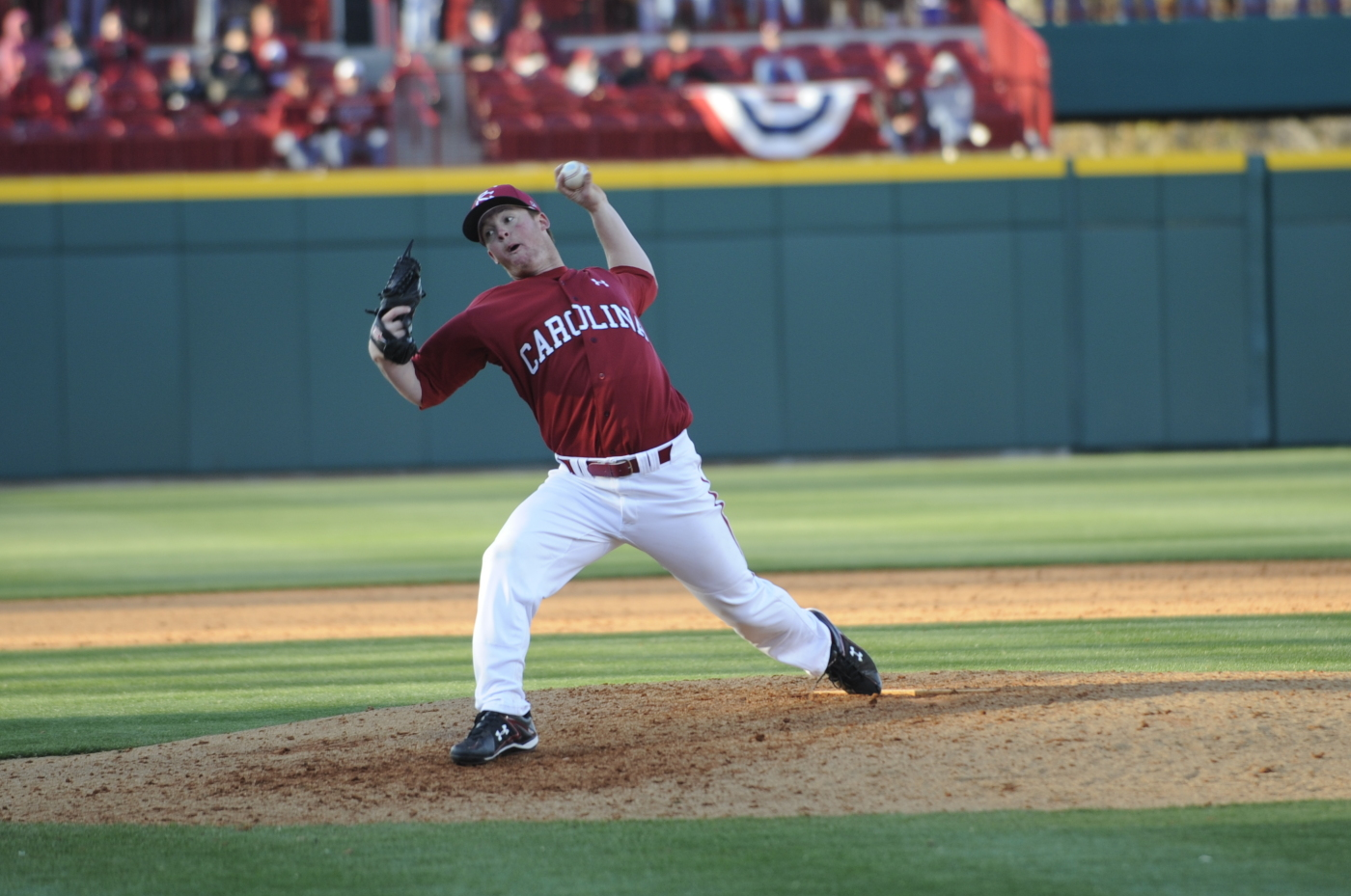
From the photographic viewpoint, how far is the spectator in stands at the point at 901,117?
698 inches

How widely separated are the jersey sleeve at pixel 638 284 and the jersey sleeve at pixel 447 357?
54 centimetres

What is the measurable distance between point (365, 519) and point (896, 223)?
747cm

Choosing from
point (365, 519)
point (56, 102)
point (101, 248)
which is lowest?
point (365, 519)

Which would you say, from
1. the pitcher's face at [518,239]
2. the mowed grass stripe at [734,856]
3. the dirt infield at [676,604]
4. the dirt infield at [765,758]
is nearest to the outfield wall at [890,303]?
the dirt infield at [676,604]

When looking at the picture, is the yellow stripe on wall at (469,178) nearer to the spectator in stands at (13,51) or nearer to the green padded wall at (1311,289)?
the spectator in stands at (13,51)

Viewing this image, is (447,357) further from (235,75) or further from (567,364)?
(235,75)

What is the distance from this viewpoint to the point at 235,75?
18.4 m

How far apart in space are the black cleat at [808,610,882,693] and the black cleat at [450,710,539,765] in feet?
3.26

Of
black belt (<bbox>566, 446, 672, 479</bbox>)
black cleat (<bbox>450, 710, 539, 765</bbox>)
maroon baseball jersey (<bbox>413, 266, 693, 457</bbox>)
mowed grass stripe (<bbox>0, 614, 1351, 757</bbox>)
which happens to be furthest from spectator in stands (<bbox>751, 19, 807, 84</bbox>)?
black cleat (<bbox>450, 710, 539, 765</bbox>)

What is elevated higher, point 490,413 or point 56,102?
point 56,102

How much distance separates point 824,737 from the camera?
4.23m

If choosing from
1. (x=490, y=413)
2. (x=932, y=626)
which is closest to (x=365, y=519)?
(x=490, y=413)

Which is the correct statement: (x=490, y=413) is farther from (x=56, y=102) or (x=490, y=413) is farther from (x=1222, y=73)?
(x=1222, y=73)

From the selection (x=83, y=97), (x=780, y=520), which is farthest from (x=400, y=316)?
(x=83, y=97)
